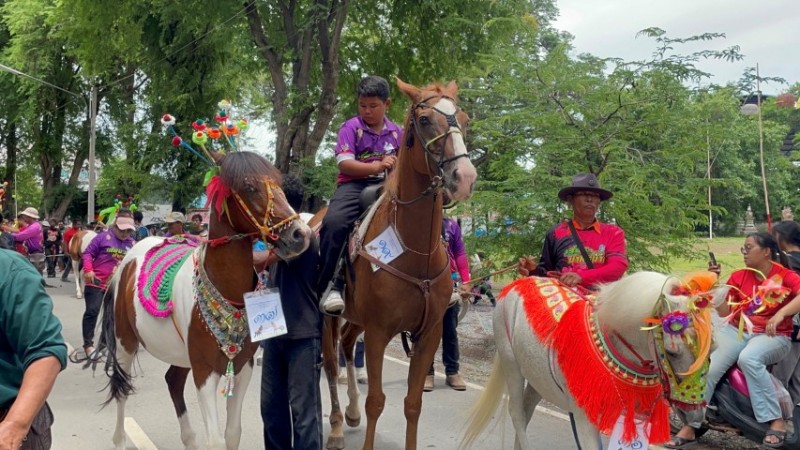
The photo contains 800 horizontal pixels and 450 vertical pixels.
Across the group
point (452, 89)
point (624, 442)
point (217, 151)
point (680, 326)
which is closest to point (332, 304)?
point (217, 151)

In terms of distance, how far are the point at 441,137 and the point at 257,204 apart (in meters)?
1.23

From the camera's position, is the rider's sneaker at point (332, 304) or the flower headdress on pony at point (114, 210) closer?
the rider's sneaker at point (332, 304)

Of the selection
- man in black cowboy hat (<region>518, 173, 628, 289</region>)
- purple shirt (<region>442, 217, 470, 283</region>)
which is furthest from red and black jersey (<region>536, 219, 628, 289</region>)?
purple shirt (<region>442, 217, 470, 283</region>)

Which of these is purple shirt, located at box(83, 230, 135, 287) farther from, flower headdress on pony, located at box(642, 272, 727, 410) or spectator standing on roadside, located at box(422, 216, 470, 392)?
flower headdress on pony, located at box(642, 272, 727, 410)

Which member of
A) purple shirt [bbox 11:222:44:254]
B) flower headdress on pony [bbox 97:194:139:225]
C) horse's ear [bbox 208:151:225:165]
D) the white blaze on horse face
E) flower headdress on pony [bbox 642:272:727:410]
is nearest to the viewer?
flower headdress on pony [bbox 642:272:727:410]

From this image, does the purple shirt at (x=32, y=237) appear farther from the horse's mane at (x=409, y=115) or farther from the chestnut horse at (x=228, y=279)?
the horse's mane at (x=409, y=115)

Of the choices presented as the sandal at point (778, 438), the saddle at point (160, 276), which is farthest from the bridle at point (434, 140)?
the sandal at point (778, 438)

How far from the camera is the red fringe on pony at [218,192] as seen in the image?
4.09m

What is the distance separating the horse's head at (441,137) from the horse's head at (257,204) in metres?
0.95

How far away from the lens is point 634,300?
3.60 metres

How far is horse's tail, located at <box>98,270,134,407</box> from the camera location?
5.39 metres

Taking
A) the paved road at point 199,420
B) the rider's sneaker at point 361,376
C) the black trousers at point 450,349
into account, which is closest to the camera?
the paved road at point 199,420

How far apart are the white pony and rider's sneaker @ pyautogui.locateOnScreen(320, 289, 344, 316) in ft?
4.07

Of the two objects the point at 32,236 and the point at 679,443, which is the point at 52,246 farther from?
the point at 679,443
